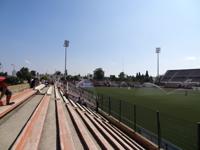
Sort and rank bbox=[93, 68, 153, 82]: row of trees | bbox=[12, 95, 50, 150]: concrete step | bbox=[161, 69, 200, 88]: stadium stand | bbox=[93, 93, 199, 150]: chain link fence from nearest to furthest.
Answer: bbox=[12, 95, 50, 150]: concrete step
bbox=[93, 93, 199, 150]: chain link fence
bbox=[161, 69, 200, 88]: stadium stand
bbox=[93, 68, 153, 82]: row of trees

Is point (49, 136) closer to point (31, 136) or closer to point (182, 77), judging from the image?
point (31, 136)

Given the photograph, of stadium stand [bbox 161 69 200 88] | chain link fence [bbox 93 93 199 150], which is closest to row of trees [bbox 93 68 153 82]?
stadium stand [bbox 161 69 200 88]

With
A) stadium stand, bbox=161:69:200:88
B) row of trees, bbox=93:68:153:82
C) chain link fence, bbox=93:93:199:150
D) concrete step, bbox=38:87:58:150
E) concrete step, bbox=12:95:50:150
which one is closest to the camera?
concrete step, bbox=12:95:50:150

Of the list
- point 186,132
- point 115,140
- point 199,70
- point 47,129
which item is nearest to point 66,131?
point 47,129

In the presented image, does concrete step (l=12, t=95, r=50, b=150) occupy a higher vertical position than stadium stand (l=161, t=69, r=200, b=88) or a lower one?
lower

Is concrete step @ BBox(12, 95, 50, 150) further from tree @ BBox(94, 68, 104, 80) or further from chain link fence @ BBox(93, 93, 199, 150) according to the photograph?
tree @ BBox(94, 68, 104, 80)

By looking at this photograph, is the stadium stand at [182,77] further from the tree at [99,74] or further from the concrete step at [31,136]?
the concrete step at [31,136]

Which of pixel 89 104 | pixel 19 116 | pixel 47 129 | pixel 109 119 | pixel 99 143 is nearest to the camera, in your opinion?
pixel 99 143

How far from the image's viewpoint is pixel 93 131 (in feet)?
30.0

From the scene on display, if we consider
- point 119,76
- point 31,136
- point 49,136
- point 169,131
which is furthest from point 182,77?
point 31,136

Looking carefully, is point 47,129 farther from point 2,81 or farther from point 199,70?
point 199,70

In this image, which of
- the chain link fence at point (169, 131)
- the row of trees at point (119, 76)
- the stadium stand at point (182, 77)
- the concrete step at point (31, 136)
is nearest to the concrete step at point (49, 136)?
the concrete step at point (31, 136)

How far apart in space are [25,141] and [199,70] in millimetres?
112676

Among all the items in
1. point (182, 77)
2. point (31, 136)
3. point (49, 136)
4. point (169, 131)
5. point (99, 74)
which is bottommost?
point (169, 131)
